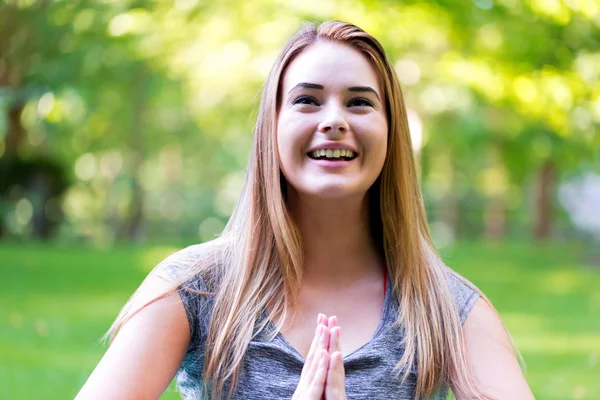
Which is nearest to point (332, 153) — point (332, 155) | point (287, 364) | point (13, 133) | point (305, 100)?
point (332, 155)

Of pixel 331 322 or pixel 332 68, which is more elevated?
pixel 332 68

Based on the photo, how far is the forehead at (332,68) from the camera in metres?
2.16

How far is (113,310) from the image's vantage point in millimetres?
8016

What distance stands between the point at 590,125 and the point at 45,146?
41.6ft

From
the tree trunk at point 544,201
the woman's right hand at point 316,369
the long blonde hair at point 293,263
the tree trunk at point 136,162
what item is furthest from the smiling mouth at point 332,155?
the tree trunk at point 544,201

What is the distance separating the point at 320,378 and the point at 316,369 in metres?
0.03

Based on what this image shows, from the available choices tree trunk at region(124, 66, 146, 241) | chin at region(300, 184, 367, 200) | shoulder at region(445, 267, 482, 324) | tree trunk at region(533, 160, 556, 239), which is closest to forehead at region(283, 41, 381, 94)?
chin at region(300, 184, 367, 200)

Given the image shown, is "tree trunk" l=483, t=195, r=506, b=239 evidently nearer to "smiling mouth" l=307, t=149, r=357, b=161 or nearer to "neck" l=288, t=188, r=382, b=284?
"neck" l=288, t=188, r=382, b=284

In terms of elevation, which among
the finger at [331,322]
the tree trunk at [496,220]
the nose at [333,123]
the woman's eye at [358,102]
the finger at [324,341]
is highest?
the tree trunk at [496,220]

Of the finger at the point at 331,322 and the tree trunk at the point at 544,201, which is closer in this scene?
the finger at the point at 331,322

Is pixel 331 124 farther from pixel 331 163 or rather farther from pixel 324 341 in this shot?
pixel 324 341

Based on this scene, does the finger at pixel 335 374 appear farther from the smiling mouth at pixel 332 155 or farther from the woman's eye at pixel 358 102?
the woman's eye at pixel 358 102

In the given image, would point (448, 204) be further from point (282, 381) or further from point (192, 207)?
point (282, 381)

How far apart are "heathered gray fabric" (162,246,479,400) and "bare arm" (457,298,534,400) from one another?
0.18 metres
